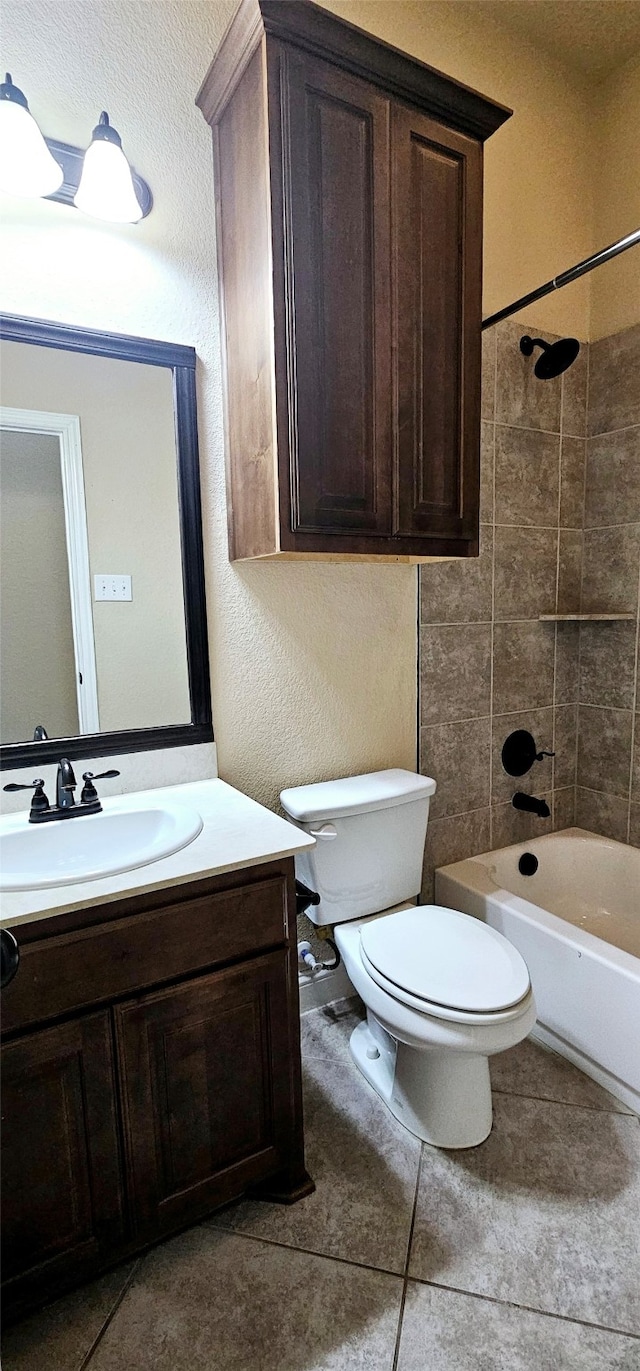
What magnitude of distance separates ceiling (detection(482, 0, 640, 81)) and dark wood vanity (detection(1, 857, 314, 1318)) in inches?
103

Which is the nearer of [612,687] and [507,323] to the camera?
[507,323]

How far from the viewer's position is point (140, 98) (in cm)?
148

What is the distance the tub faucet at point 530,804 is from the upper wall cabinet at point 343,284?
1.11 metres

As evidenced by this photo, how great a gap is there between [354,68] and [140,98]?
516 mm

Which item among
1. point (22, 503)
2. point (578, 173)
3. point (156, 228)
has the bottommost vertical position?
point (22, 503)

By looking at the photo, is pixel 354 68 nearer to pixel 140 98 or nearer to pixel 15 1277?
pixel 140 98

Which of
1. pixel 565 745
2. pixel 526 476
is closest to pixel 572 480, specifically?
pixel 526 476

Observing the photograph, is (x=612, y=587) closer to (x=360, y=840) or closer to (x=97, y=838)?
(x=360, y=840)

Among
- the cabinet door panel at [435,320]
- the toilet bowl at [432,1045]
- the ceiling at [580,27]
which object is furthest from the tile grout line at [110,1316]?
the ceiling at [580,27]

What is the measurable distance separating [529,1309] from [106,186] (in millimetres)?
2388

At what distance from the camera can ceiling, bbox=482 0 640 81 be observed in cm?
192

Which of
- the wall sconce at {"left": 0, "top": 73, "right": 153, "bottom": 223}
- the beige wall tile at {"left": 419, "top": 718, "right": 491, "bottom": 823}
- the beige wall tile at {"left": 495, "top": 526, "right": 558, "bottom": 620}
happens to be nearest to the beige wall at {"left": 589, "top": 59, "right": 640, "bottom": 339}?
the beige wall tile at {"left": 495, "top": 526, "right": 558, "bottom": 620}

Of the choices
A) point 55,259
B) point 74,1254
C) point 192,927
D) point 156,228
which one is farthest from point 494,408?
point 74,1254

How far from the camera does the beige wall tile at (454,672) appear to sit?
2076 millimetres
